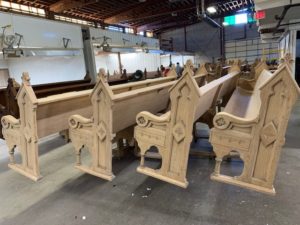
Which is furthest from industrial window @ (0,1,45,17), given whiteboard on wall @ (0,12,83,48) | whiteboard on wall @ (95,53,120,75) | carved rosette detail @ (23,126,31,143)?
carved rosette detail @ (23,126,31,143)

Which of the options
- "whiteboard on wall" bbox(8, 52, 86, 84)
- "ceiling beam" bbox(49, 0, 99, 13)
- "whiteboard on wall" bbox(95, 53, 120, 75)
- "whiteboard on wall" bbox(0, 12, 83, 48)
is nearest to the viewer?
"whiteboard on wall" bbox(0, 12, 83, 48)

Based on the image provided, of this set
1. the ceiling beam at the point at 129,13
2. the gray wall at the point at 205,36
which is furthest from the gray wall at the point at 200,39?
the ceiling beam at the point at 129,13

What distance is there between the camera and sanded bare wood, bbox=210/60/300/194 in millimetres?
1503

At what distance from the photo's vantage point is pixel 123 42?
9117 mm

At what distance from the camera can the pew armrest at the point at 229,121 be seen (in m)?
1.62

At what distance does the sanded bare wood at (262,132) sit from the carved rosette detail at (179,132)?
222mm

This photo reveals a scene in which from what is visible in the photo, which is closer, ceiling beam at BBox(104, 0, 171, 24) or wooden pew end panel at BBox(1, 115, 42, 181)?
wooden pew end panel at BBox(1, 115, 42, 181)

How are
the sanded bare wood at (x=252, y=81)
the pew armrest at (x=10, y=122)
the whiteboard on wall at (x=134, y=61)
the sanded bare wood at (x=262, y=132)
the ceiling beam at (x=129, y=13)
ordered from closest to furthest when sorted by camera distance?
1. the sanded bare wood at (x=262, y=132)
2. the pew armrest at (x=10, y=122)
3. the sanded bare wood at (x=252, y=81)
4. the ceiling beam at (x=129, y=13)
5. the whiteboard on wall at (x=134, y=61)

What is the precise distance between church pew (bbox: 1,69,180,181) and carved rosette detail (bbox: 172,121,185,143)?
1156 mm

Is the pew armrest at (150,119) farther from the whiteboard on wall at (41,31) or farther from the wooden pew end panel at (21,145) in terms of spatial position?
the whiteboard on wall at (41,31)

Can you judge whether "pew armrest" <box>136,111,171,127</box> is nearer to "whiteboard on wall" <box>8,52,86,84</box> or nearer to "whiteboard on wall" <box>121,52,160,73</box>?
"whiteboard on wall" <box>8,52,86,84</box>

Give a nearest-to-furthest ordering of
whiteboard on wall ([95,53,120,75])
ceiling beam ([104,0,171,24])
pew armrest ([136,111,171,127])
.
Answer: pew armrest ([136,111,171,127]) → ceiling beam ([104,0,171,24]) → whiteboard on wall ([95,53,120,75])

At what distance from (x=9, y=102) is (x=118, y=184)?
2.10 m

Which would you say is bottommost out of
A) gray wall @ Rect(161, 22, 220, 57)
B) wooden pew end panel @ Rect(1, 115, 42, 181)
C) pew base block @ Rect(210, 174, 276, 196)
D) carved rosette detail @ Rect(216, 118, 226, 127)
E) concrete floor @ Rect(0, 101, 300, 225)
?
concrete floor @ Rect(0, 101, 300, 225)
